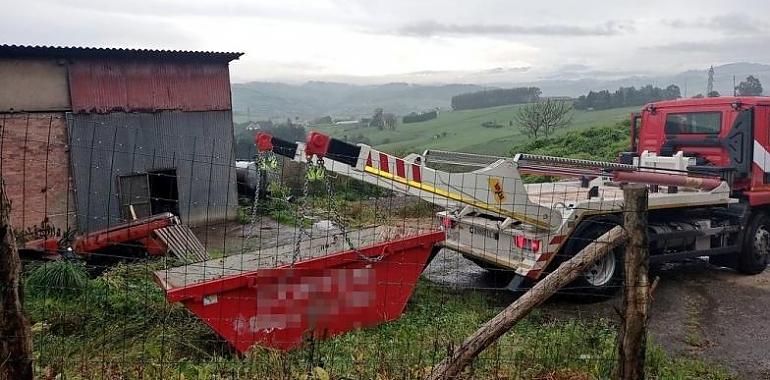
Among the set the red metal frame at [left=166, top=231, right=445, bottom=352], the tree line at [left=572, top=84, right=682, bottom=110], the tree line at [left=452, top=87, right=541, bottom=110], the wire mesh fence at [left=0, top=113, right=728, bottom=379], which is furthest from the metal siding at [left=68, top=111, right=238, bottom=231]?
the tree line at [left=452, top=87, right=541, bottom=110]

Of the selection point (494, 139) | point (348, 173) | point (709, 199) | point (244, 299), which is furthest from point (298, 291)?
point (494, 139)

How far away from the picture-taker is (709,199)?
8.87 m

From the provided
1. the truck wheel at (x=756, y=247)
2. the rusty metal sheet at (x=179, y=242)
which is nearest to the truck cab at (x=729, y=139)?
the truck wheel at (x=756, y=247)

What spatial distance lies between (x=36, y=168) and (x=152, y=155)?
250 centimetres

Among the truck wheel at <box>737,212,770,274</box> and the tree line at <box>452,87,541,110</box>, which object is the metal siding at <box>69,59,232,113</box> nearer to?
the truck wheel at <box>737,212,770,274</box>

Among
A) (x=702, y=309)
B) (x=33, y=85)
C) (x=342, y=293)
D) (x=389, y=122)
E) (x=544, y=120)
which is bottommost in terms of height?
(x=702, y=309)

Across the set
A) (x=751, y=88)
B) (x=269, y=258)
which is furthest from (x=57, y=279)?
(x=751, y=88)

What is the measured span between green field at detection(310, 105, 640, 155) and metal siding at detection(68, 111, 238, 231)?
21.2 meters

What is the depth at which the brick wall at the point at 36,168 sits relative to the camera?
1202 cm

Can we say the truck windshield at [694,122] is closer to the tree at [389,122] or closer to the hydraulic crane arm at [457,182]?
the hydraulic crane arm at [457,182]

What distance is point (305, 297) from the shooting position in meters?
6.04

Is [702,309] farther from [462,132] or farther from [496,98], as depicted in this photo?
[496,98]

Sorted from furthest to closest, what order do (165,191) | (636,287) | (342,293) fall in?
(165,191) < (342,293) < (636,287)

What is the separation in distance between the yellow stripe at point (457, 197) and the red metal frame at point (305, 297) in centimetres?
63
